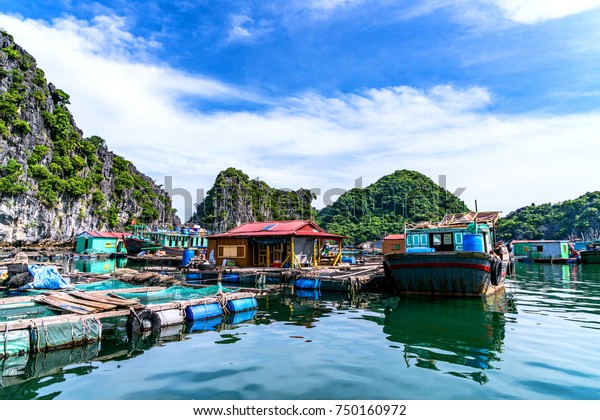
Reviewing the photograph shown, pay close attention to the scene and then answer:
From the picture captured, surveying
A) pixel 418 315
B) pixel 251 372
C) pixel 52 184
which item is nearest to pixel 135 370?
pixel 251 372

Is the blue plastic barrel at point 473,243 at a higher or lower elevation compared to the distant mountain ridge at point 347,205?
lower

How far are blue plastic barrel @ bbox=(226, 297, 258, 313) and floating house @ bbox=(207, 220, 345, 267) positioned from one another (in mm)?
12290

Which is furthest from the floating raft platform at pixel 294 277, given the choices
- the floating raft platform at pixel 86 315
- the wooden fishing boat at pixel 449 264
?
the floating raft platform at pixel 86 315

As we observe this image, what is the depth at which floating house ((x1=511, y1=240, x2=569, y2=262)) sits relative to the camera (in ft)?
175

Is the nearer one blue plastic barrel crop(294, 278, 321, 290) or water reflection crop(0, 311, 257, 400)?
water reflection crop(0, 311, 257, 400)

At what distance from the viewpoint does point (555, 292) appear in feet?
74.4

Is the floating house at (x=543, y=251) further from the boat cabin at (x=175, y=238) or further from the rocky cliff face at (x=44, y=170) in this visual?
the rocky cliff face at (x=44, y=170)

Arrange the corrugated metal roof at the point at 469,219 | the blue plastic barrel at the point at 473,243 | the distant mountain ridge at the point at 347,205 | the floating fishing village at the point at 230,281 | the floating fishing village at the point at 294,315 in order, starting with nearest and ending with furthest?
the floating fishing village at the point at 294,315 → the floating fishing village at the point at 230,281 → the blue plastic barrel at the point at 473,243 → the corrugated metal roof at the point at 469,219 → the distant mountain ridge at the point at 347,205

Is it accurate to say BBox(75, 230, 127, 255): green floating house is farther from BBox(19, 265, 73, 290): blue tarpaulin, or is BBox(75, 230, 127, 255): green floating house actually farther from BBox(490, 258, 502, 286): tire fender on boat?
BBox(490, 258, 502, 286): tire fender on boat

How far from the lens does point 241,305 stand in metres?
15.7

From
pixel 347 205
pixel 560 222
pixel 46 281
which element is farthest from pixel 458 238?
pixel 347 205

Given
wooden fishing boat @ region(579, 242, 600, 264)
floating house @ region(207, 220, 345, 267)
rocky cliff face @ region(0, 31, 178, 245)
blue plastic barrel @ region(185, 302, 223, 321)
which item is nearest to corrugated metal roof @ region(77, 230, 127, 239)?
rocky cliff face @ region(0, 31, 178, 245)

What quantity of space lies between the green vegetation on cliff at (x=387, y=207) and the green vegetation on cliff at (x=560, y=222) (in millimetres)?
21552

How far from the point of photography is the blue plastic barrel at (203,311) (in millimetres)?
13570
